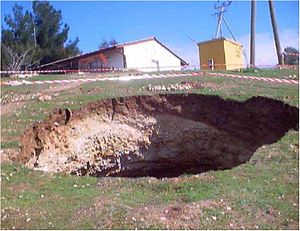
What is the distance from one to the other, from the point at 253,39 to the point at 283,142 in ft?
55.9

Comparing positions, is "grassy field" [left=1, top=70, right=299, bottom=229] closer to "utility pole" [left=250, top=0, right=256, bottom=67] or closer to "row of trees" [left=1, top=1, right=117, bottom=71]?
"utility pole" [left=250, top=0, right=256, bottom=67]

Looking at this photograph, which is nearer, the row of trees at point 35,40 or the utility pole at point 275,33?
the utility pole at point 275,33

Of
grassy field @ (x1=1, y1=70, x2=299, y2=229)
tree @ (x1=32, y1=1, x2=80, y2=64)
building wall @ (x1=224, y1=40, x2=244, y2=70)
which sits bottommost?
grassy field @ (x1=1, y1=70, x2=299, y2=229)

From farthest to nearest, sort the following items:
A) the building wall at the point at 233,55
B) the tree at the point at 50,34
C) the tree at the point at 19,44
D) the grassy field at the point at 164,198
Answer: the tree at the point at 50,34 < the tree at the point at 19,44 < the building wall at the point at 233,55 < the grassy field at the point at 164,198

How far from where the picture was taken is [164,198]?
6246 millimetres

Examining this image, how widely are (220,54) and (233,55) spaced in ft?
3.23

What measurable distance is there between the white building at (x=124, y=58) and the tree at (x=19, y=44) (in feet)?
4.51

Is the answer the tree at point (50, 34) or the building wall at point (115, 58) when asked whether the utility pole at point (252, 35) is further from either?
the tree at point (50, 34)

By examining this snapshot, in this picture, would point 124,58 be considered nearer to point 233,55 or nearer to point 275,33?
point 233,55

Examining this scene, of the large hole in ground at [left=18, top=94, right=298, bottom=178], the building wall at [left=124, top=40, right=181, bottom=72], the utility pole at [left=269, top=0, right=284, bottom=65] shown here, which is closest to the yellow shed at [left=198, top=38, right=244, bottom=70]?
the utility pole at [left=269, top=0, right=284, bottom=65]

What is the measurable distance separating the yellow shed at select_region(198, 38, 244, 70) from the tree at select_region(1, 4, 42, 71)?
45.8 ft

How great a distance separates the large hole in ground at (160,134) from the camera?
10523 mm

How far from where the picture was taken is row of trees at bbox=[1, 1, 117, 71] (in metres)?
32.7

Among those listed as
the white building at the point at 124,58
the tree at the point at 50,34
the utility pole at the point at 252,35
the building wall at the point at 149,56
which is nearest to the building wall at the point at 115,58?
the white building at the point at 124,58
